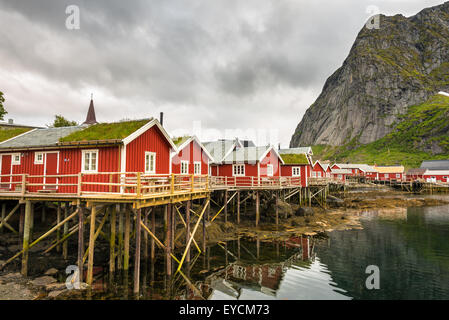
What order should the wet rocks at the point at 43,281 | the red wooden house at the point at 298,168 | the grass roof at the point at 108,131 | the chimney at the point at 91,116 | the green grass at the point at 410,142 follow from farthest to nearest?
the green grass at the point at 410,142, the chimney at the point at 91,116, the red wooden house at the point at 298,168, the grass roof at the point at 108,131, the wet rocks at the point at 43,281

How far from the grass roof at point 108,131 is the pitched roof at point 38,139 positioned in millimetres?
1221

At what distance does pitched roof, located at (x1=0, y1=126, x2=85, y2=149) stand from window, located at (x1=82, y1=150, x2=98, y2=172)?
7.10 feet

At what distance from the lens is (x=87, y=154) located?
14.9 m

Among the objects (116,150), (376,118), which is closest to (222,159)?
(116,150)

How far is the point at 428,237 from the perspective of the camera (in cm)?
2308

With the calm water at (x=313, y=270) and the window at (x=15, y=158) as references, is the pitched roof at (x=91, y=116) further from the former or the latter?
the calm water at (x=313, y=270)

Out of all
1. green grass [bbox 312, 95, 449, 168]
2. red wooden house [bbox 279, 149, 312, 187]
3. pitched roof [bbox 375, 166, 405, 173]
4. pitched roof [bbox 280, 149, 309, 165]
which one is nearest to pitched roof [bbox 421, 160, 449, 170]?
pitched roof [bbox 375, 166, 405, 173]

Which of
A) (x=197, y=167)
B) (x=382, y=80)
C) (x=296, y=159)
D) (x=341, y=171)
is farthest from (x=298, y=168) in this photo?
(x=382, y=80)

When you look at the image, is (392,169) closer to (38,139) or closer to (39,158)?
(38,139)

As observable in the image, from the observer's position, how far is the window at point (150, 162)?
16.1 m

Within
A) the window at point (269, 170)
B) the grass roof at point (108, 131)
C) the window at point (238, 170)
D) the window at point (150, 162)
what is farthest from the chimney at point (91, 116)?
the window at point (150, 162)

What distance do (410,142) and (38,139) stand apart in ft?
436
